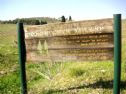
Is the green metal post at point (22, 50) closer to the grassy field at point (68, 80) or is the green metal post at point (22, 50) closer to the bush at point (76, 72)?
the grassy field at point (68, 80)

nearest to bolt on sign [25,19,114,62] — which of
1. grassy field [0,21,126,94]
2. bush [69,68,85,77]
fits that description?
grassy field [0,21,126,94]

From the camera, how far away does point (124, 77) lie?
7.02m

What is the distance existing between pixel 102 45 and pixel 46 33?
49.1 inches

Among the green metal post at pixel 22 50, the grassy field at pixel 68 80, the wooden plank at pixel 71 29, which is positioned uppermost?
the wooden plank at pixel 71 29

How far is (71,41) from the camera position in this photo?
5.32 meters

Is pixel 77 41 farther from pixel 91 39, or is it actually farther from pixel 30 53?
Result: pixel 30 53

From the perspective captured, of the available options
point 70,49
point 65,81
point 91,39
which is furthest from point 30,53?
point 65,81

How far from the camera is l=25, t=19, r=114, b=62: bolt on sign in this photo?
5.00 m

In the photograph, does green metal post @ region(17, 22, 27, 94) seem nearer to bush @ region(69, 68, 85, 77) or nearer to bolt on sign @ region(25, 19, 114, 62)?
bolt on sign @ region(25, 19, 114, 62)

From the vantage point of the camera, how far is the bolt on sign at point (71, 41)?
197 inches

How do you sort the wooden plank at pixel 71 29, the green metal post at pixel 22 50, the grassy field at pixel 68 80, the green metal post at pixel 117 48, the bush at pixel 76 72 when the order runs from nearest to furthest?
the green metal post at pixel 117 48
the wooden plank at pixel 71 29
the green metal post at pixel 22 50
the grassy field at pixel 68 80
the bush at pixel 76 72

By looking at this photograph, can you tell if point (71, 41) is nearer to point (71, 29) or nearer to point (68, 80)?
point (71, 29)

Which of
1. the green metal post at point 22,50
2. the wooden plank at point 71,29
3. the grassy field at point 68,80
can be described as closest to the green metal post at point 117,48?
the wooden plank at point 71,29

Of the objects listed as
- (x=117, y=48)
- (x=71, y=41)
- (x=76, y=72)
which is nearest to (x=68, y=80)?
(x=76, y=72)
